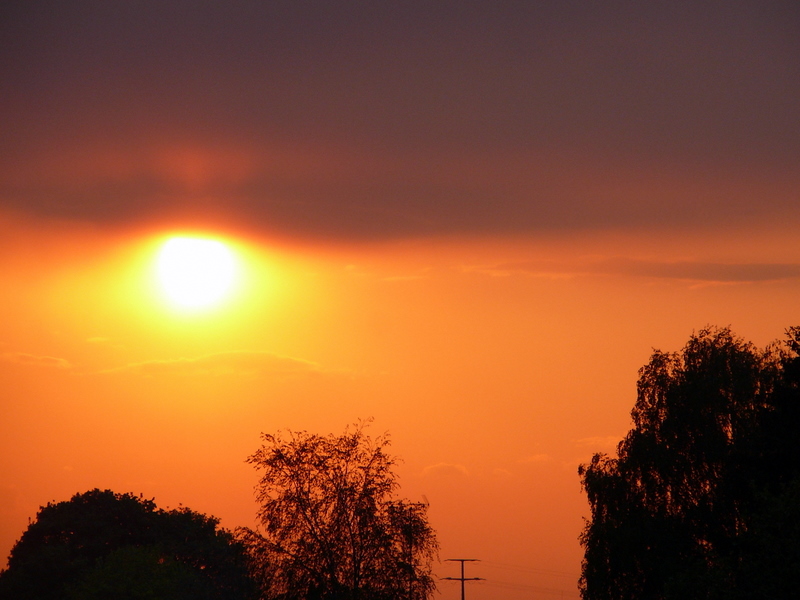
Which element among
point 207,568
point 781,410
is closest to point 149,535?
point 207,568

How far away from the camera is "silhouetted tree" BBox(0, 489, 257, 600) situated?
340 feet

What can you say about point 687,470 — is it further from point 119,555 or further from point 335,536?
point 119,555

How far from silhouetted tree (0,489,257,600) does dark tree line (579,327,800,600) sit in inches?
2291

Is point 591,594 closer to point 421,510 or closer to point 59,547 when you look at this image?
point 421,510

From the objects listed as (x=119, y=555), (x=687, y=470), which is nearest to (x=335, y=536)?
(x=687, y=470)

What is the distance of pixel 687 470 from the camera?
57.8 meters

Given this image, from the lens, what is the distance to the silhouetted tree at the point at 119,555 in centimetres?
10350

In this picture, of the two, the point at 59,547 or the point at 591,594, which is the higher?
the point at 59,547

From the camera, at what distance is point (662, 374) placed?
61500mm

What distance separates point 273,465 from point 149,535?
272ft

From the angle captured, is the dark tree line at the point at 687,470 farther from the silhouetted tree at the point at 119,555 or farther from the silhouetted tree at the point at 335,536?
the silhouetted tree at the point at 119,555

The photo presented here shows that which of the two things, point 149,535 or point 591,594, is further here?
point 149,535

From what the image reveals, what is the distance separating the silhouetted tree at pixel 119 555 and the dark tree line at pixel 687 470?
191 feet

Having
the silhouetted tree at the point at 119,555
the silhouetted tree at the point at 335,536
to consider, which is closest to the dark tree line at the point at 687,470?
the silhouetted tree at the point at 335,536
